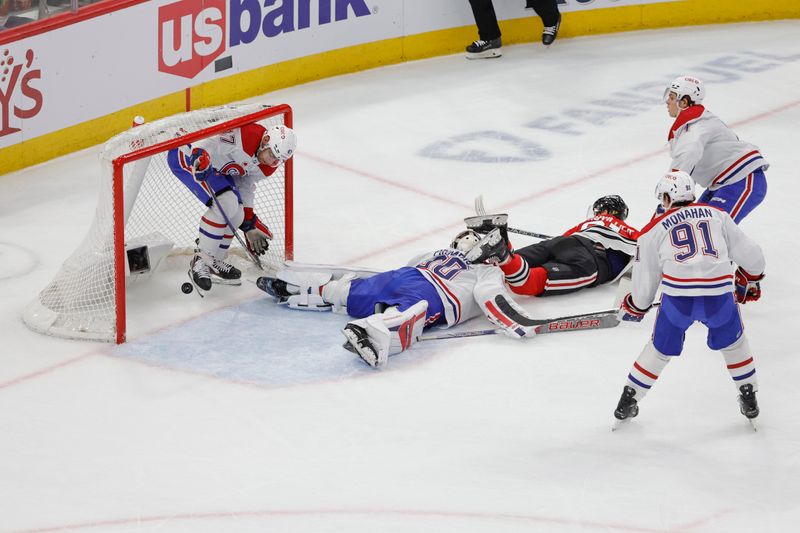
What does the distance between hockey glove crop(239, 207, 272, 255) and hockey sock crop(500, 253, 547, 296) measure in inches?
44.7

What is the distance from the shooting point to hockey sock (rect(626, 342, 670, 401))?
5.03 meters

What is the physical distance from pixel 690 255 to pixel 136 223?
2.56 metres

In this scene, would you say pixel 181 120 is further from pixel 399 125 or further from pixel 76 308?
pixel 399 125

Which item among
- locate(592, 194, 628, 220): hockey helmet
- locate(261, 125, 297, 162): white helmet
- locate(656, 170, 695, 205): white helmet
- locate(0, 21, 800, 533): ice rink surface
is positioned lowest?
locate(0, 21, 800, 533): ice rink surface

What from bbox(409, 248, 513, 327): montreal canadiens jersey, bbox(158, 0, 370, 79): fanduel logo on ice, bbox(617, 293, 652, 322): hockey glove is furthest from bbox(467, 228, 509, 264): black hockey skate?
bbox(158, 0, 370, 79): fanduel logo on ice

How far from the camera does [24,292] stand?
6.38 metres

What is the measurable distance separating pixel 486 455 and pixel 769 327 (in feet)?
5.56

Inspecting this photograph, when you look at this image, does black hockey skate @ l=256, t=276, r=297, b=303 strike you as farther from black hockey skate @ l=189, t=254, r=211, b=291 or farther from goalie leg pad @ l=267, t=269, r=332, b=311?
black hockey skate @ l=189, t=254, r=211, b=291

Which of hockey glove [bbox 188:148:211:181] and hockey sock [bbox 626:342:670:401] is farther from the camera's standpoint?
hockey glove [bbox 188:148:211:181]

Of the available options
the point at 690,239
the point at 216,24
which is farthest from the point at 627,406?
the point at 216,24

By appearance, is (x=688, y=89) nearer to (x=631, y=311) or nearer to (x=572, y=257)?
(x=572, y=257)

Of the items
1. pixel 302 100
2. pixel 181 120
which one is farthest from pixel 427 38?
pixel 181 120

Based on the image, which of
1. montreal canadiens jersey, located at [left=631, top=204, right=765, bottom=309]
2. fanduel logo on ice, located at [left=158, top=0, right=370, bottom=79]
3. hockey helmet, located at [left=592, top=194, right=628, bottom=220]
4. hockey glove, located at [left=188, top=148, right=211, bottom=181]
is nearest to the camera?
montreal canadiens jersey, located at [left=631, top=204, right=765, bottom=309]

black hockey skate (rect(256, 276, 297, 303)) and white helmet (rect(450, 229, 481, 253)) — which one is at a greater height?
white helmet (rect(450, 229, 481, 253))
